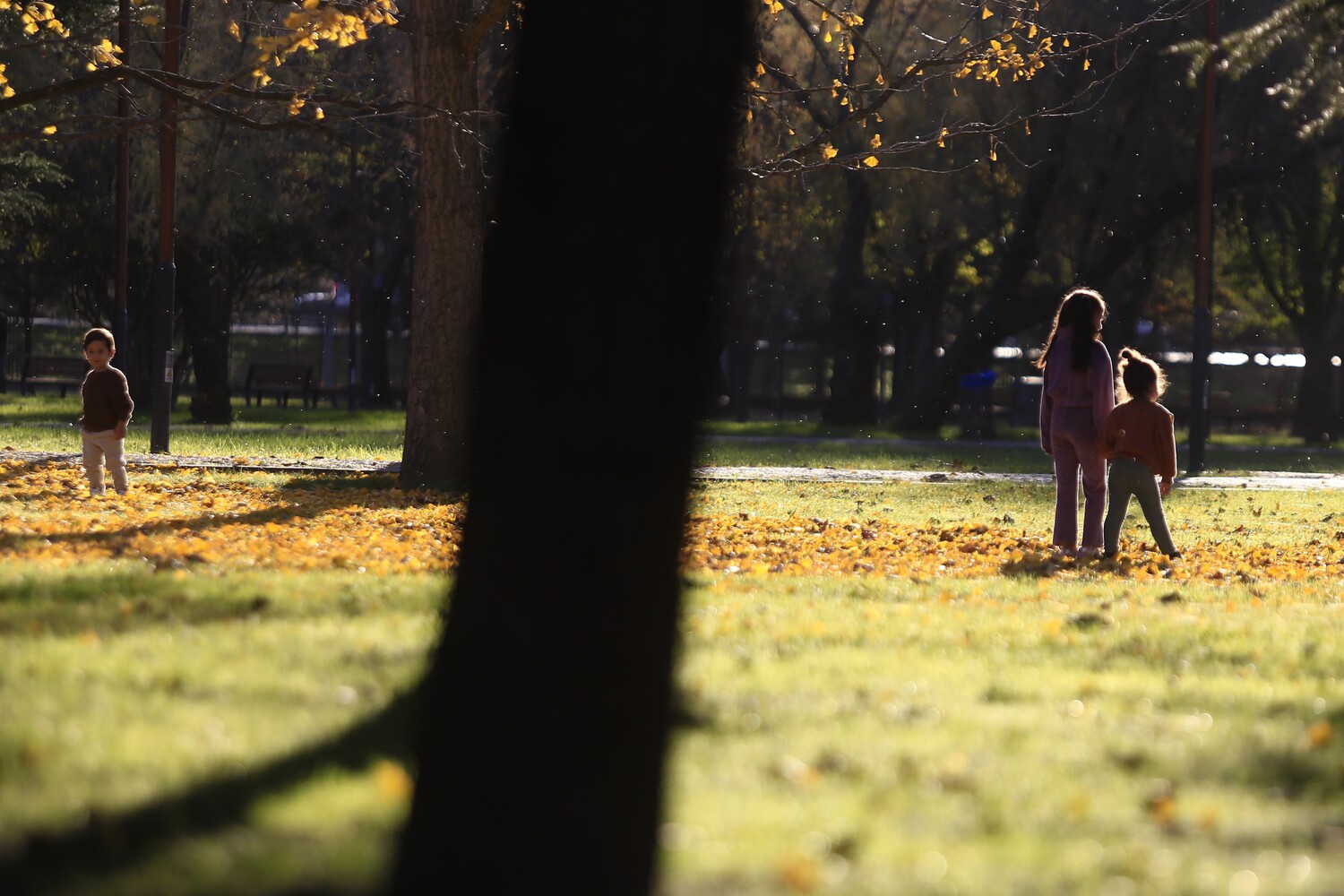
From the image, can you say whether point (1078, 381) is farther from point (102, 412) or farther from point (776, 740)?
point (102, 412)

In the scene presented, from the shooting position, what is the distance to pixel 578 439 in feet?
19.5

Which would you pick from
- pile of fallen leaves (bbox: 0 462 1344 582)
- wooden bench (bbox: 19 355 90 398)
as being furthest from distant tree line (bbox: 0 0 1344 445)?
pile of fallen leaves (bbox: 0 462 1344 582)

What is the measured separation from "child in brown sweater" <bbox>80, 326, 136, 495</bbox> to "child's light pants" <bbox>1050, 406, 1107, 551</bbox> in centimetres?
677

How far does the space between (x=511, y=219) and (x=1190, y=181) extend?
26.5 meters

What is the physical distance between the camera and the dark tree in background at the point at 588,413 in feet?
15.5

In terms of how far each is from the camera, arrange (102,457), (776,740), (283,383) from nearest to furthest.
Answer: (776,740)
(102,457)
(283,383)

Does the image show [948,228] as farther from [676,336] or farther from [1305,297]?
[676,336]

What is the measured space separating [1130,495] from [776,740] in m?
6.92

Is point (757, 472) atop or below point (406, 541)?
atop

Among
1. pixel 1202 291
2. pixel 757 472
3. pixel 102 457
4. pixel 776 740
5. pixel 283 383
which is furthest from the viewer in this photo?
pixel 283 383

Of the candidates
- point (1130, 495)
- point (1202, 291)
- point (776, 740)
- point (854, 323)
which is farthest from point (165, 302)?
point (854, 323)

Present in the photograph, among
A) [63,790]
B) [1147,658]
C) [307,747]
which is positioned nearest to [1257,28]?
[1147,658]

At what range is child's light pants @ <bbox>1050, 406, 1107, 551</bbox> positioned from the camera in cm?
1102

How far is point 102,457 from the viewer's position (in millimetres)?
13461
